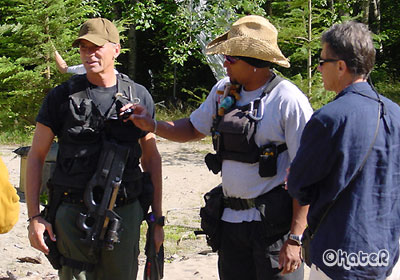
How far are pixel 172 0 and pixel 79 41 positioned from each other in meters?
13.8

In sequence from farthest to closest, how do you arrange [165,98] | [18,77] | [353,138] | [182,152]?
[165,98], [182,152], [18,77], [353,138]

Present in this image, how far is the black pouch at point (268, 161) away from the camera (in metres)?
3.32

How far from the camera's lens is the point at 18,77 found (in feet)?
38.3

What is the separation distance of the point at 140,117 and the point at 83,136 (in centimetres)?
34

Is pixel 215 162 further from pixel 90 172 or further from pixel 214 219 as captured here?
pixel 90 172

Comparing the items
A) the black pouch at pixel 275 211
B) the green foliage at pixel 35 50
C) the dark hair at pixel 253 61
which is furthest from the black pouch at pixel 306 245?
the green foliage at pixel 35 50

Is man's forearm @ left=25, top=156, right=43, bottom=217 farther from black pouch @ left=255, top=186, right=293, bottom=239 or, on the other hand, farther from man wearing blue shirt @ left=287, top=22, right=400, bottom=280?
man wearing blue shirt @ left=287, top=22, right=400, bottom=280

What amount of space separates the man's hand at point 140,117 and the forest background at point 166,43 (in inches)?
188

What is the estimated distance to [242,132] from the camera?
339 centimetres

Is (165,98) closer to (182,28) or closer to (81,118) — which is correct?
(182,28)

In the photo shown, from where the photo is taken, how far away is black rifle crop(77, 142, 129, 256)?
3.42 m

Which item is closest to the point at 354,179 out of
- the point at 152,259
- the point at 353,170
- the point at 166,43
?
the point at 353,170

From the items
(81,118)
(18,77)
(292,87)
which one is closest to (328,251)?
(292,87)

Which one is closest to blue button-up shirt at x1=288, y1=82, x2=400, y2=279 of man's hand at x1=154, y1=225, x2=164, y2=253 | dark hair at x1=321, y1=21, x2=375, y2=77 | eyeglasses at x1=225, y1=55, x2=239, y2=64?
dark hair at x1=321, y1=21, x2=375, y2=77
